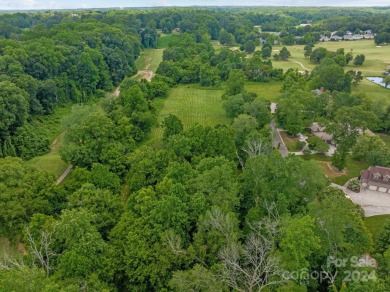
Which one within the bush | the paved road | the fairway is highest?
the bush

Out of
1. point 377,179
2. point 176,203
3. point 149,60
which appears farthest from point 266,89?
point 176,203

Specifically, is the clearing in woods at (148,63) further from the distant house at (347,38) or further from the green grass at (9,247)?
the distant house at (347,38)

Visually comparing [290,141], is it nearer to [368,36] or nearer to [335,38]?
[335,38]

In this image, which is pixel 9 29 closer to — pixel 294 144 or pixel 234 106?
pixel 234 106

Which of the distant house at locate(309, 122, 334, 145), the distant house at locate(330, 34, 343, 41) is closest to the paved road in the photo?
the distant house at locate(309, 122, 334, 145)

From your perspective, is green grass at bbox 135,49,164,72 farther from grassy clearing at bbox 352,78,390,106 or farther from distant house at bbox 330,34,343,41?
distant house at bbox 330,34,343,41

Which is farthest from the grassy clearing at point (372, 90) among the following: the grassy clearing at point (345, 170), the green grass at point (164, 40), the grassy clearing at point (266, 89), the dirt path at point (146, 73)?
the green grass at point (164, 40)
